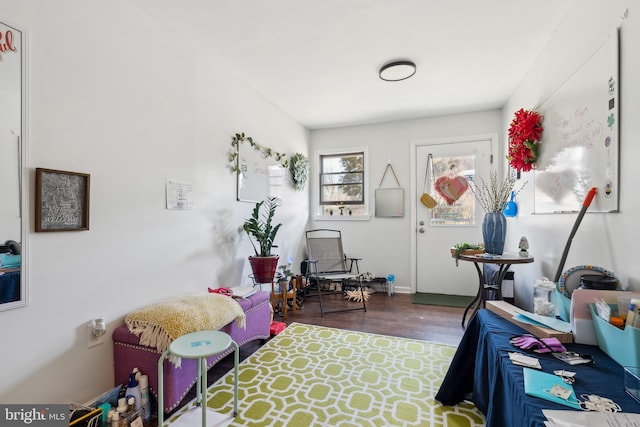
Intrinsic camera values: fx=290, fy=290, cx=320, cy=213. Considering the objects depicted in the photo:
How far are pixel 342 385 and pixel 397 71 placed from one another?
2.69 meters

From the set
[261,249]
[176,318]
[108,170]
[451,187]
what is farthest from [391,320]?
[108,170]

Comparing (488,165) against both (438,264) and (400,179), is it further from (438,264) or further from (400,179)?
(438,264)

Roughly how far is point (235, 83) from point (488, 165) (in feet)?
10.9

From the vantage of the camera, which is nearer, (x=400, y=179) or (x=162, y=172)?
(x=162, y=172)

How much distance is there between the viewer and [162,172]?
2.16 metres

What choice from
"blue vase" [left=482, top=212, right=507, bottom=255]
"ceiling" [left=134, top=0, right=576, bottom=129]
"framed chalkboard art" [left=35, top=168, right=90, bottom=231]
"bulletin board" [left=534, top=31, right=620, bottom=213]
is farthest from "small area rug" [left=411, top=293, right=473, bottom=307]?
"framed chalkboard art" [left=35, top=168, right=90, bottom=231]

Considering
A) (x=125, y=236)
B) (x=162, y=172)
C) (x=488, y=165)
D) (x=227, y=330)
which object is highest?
(x=488, y=165)

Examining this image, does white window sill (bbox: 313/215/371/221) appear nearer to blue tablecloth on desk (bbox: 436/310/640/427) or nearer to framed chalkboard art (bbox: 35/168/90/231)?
blue tablecloth on desk (bbox: 436/310/640/427)

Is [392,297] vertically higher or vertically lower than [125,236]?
lower

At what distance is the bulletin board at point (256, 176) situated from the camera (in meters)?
3.06

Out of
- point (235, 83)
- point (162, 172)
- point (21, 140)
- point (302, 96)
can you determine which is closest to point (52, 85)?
point (21, 140)

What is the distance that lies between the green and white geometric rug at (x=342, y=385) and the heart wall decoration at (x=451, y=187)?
7.31 ft

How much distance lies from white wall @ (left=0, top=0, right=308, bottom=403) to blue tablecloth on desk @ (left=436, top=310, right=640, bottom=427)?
80.9 inches

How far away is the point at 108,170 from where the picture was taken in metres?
1.79
